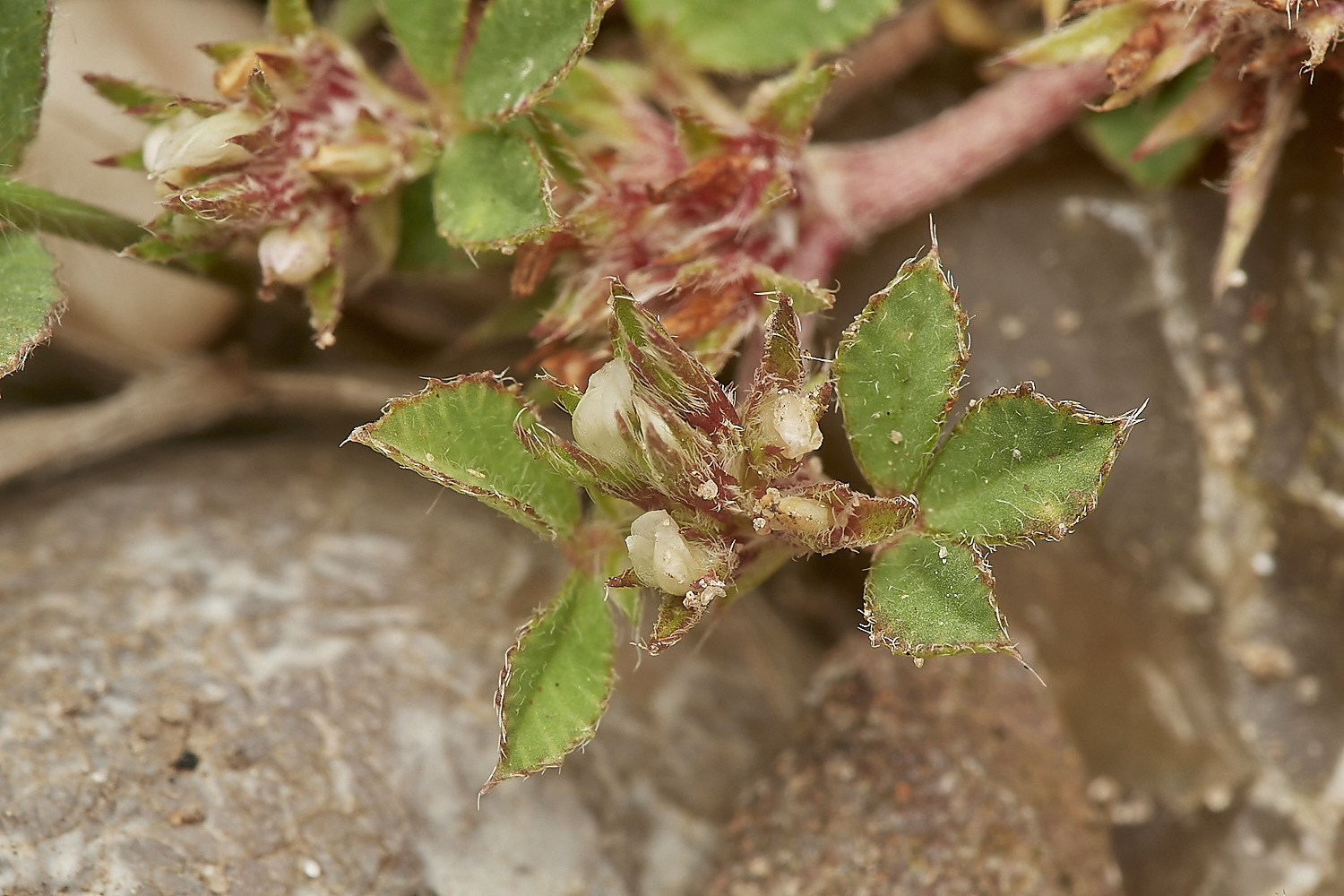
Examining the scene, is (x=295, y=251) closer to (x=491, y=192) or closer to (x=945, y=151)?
(x=491, y=192)

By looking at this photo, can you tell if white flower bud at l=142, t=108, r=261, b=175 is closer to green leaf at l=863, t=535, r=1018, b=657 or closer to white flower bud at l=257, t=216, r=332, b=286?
white flower bud at l=257, t=216, r=332, b=286

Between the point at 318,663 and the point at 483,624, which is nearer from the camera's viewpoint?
the point at 318,663

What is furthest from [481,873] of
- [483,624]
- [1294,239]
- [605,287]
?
[1294,239]

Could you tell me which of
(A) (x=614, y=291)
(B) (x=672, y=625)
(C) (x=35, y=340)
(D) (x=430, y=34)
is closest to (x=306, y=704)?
(C) (x=35, y=340)

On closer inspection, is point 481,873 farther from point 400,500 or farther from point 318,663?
point 400,500

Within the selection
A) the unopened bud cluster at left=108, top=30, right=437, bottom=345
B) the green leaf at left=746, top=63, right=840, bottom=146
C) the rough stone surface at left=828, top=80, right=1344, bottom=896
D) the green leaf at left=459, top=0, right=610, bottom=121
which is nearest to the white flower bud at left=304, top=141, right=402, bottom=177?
the unopened bud cluster at left=108, top=30, right=437, bottom=345

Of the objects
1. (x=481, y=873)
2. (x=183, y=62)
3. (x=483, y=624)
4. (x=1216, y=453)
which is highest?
(x=183, y=62)

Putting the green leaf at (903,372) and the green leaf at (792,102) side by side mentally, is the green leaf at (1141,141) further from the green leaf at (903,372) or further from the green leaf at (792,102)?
the green leaf at (903,372)
